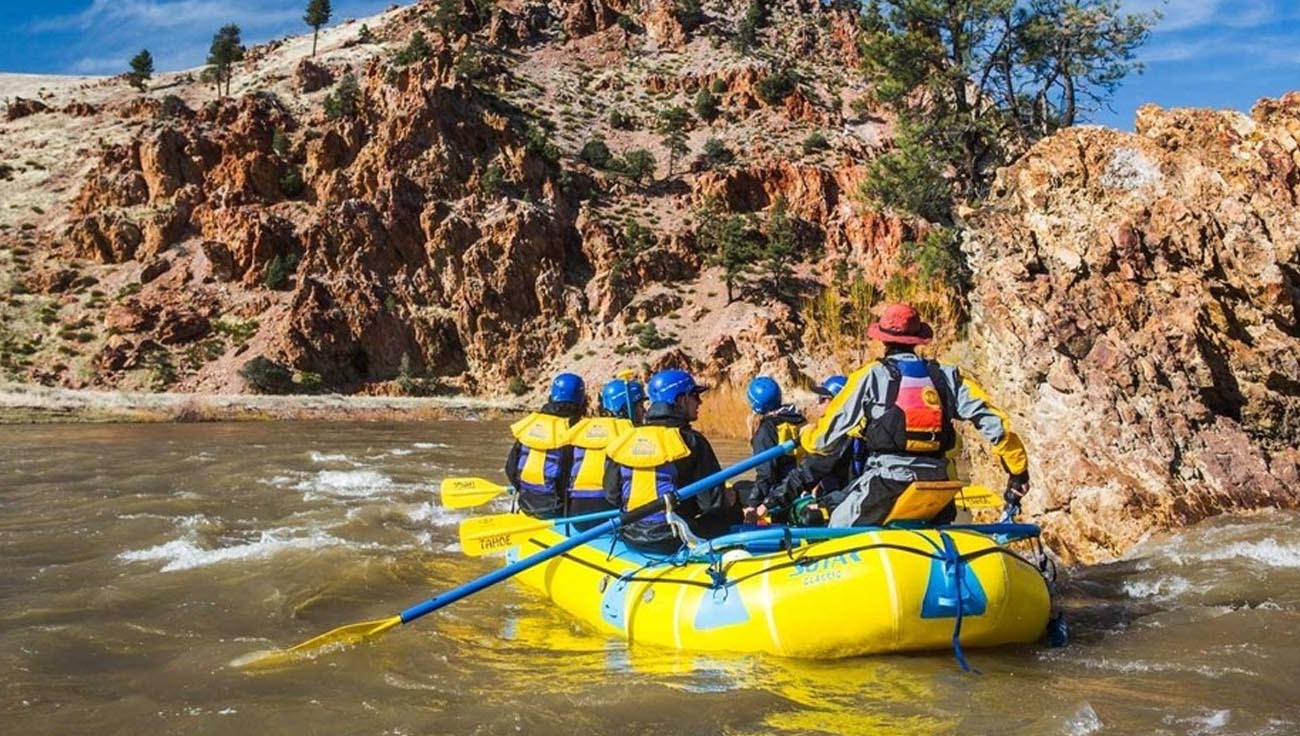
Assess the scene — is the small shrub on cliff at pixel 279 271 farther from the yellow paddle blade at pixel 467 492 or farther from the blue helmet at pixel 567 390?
the blue helmet at pixel 567 390

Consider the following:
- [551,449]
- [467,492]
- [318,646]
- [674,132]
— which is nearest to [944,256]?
[467,492]

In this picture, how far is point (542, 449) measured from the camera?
7.98 metres

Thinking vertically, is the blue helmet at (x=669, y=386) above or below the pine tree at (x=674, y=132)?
below

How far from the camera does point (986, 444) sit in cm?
1211

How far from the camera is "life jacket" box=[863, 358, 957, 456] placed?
546 centimetres

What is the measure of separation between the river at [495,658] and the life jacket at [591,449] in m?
→ 1.00

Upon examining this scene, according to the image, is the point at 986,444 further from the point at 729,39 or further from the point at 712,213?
the point at 729,39

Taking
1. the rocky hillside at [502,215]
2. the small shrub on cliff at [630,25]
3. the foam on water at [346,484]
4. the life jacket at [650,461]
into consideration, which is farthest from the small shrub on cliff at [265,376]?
the small shrub on cliff at [630,25]

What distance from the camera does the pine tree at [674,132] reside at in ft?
179

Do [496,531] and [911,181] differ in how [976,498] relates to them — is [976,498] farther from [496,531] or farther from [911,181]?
[911,181]

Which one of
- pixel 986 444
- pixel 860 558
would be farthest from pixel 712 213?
pixel 860 558

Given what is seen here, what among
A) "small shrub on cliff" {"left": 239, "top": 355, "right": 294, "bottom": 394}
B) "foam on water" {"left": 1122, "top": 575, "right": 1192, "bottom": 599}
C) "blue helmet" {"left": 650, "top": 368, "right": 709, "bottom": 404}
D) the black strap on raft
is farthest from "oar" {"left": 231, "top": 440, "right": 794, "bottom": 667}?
"small shrub on cliff" {"left": 239, "top": 355, "right": 294, "bottom": 394}

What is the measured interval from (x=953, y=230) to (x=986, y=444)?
11671 millimetres

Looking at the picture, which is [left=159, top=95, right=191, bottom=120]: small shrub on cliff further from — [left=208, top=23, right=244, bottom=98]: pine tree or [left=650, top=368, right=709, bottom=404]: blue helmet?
[left=650, top=368, right=709, bottom=404]: blue helmet
